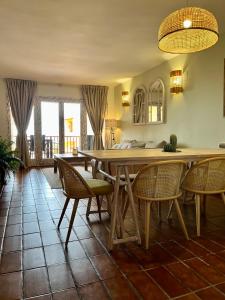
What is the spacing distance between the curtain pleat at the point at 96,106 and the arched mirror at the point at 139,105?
1.45 meters

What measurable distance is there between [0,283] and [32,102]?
5.87m

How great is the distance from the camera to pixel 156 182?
203 cm

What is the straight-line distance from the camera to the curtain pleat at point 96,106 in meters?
7.34

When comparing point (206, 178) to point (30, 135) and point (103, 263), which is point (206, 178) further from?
point (30, 135)

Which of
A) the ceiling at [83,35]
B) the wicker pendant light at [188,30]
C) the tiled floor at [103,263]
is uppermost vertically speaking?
the ceiling at [83,35]

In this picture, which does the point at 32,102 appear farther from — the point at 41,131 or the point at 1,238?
the point at 1,238

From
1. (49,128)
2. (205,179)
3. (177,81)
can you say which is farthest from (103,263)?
(49,128)

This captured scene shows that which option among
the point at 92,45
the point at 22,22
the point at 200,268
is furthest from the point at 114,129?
the point at 200,268

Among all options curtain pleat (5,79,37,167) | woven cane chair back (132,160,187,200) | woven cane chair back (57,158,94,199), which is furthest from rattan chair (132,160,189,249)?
curtain pleat (5,79,37,167)

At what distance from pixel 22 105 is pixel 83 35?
3.73 m

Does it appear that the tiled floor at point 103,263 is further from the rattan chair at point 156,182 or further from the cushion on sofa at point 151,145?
the cushion on sofa at point 151,145

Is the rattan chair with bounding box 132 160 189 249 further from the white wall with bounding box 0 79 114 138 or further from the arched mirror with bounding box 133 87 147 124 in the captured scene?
the white wall with bounding box 0 79 114 138

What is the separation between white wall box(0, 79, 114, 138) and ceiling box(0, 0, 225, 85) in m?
1.03

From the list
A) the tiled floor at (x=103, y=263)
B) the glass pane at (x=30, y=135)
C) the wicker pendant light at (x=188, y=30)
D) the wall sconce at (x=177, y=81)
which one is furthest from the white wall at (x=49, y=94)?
the wicker pendant light at (x=188, y=30)
